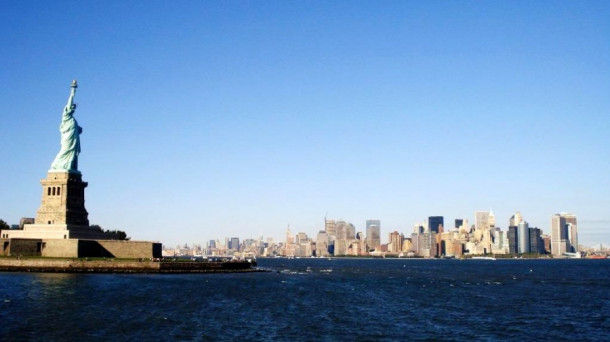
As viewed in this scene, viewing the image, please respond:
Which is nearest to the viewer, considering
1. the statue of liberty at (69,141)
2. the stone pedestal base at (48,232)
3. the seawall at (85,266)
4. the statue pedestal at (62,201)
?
the seawall at (85,266)

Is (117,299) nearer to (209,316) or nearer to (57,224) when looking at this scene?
(209,316)

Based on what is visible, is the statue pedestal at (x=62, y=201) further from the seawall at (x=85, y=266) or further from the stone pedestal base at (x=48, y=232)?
the seawall at (x=85, y=266)

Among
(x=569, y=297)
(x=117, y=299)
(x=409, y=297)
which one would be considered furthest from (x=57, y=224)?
(x=569, y=297)

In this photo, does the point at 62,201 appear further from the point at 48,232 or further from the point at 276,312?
the point at 276,312

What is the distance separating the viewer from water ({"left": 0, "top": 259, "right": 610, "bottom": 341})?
150ft

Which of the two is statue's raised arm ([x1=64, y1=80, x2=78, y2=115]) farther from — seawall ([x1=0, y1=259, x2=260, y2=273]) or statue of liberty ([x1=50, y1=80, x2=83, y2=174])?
seawall ([x1=0, y1=259, x2=260, y2=273])

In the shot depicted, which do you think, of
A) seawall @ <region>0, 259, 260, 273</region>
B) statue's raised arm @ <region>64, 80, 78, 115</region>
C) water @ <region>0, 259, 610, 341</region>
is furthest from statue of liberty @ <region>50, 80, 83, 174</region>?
water @ <region>0, 259, 610, 341</region>

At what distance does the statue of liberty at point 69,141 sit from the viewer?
367ft

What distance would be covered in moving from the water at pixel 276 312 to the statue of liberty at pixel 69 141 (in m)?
28.6

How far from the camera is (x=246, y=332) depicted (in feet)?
152

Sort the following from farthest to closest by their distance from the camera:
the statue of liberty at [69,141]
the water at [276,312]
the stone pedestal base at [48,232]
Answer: the statue of liberty at [69,141] < the stone pedestal base at [48,232] < the water at [276,312]

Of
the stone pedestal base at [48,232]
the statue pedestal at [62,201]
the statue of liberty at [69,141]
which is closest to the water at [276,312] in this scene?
the stone pedestal base at [48,232]

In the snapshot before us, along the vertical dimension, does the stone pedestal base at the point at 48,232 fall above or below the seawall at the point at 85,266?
above

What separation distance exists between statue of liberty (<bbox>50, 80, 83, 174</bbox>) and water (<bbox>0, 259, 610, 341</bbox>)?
93.8 feet
